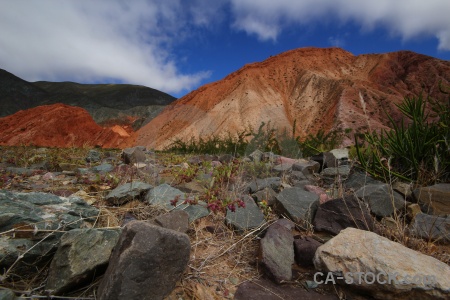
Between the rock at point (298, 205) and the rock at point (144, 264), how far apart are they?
1.41m

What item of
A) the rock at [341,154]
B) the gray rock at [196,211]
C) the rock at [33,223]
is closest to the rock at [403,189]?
the gray rock at [196,211]

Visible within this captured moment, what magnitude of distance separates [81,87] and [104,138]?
45.1 m

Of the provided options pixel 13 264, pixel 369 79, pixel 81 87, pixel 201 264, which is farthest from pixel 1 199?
pixel 81 87

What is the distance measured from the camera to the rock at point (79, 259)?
1.49 m

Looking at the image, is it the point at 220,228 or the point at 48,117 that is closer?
the point at 220,228

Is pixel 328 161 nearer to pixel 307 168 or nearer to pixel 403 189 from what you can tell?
pixel 307 168

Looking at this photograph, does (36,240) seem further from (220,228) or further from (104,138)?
(104,138)

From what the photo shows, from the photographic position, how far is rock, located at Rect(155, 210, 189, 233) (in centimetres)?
213

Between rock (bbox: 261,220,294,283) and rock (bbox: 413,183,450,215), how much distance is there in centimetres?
165

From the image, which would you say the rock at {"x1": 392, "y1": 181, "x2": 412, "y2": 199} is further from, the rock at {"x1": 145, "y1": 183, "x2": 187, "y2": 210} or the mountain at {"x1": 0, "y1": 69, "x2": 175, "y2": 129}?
the mountain at {"x1": 0, "y1": 69, "x2": 175, "y2": 129}

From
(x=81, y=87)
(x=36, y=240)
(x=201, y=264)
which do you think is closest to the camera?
(x=36, y=240)

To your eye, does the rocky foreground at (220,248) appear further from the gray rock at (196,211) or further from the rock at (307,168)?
the rock at (307,168)

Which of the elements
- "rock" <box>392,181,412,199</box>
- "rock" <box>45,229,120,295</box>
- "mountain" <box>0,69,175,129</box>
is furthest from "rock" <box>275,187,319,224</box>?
"mountain" <box>0,69,175,129</box>

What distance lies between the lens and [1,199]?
1.97m
